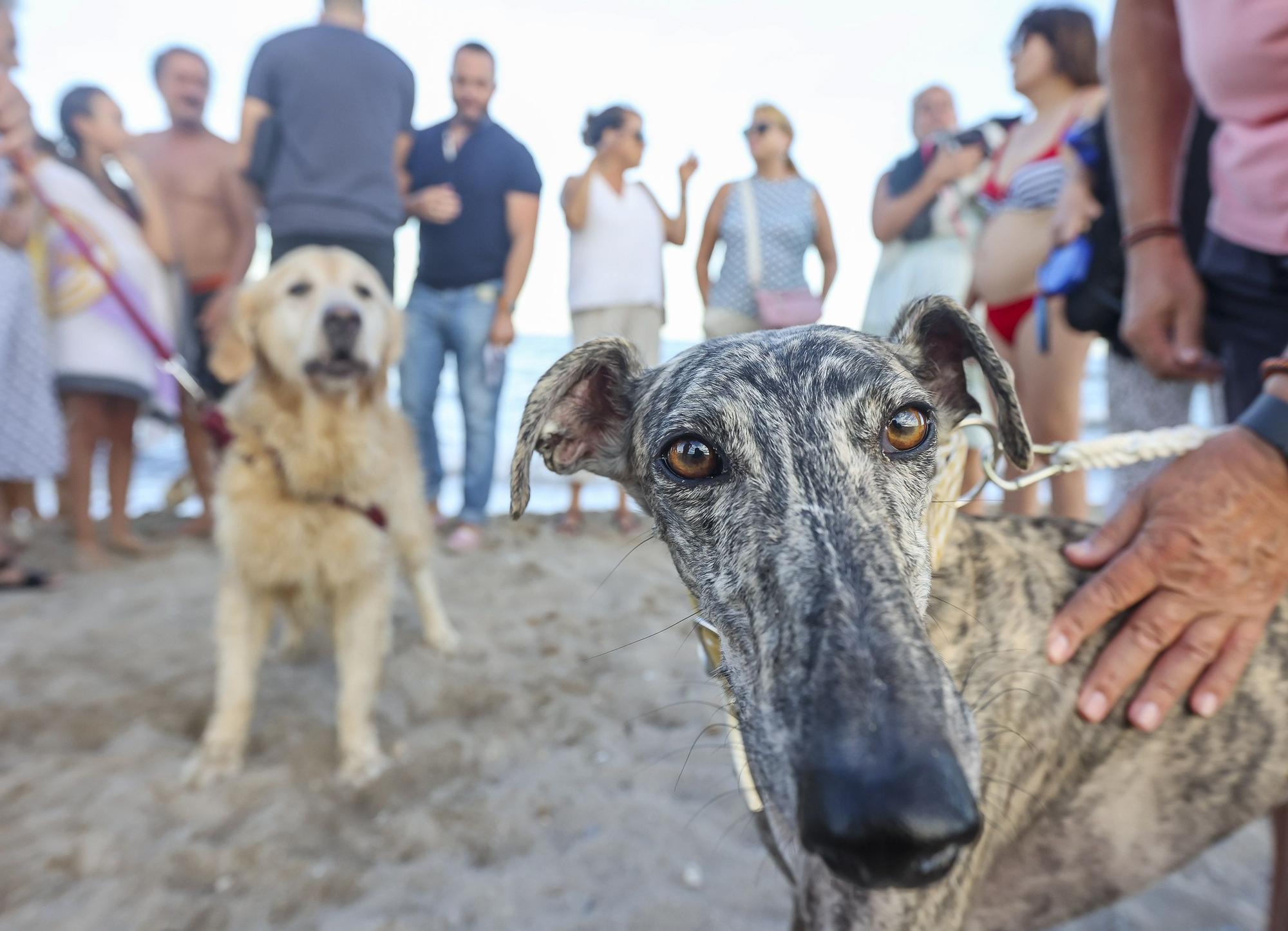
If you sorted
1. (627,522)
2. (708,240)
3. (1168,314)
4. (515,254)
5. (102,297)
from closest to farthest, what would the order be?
(1168,314) → (102,297) → (515,254) → (708,240) → (627,522)

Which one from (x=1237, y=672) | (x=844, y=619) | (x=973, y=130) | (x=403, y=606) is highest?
(x=973, y=130)

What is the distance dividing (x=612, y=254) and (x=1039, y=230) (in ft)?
11.0

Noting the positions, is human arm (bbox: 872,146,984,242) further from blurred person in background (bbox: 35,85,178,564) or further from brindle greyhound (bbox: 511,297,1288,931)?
blurred person in background (bbox: 35,85,178,564)

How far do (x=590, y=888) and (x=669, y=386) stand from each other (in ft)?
5.53

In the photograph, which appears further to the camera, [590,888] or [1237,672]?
[590,888]

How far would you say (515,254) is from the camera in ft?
18.7

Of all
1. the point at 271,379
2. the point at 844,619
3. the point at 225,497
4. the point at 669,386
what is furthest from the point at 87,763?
the point at 844,619

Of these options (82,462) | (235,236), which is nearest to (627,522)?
(235,236)

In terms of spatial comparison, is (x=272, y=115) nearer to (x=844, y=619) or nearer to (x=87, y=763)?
(x=87, y=763)

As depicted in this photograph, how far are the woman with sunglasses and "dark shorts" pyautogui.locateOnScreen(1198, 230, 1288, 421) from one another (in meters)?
3.55

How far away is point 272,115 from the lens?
450cm

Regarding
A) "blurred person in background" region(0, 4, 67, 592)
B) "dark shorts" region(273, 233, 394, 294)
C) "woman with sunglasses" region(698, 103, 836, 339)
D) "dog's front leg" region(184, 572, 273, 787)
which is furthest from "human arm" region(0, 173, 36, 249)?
"woman with sunglasses" region(698, 103, 836, 339)

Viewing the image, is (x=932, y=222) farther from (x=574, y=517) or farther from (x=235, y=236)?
(x=235, y=236)

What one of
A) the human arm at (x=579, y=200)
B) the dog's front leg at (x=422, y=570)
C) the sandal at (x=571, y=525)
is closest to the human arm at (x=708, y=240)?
the human arm at (x=579, y=200)
